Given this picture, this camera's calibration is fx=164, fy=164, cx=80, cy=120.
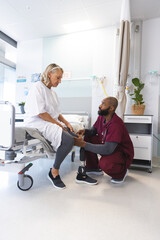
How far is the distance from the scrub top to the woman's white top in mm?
518

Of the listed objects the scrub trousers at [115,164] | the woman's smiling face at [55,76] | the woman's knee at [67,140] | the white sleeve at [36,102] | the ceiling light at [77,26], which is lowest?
the scrub trousers at [115,164]

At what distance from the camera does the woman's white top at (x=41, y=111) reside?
165 centimetres

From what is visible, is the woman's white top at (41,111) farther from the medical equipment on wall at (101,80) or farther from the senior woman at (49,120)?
the medical equipment on wall at (101,80)

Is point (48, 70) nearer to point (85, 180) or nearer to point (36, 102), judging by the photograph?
point (36, 102)

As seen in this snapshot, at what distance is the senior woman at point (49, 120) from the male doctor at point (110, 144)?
0.57ft

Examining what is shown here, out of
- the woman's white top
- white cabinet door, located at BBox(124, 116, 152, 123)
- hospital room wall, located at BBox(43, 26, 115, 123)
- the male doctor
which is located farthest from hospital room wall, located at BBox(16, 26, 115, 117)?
the woman's white top

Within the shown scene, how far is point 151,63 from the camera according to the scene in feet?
9.89

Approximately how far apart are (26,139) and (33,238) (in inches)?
32.7

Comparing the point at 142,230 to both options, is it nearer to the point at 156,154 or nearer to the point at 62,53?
the point at 156,154

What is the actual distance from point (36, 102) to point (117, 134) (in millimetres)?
893

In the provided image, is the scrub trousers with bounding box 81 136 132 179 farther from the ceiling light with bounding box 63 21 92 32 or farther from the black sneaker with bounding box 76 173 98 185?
the ceiling light with bounding box 63 21 92 32

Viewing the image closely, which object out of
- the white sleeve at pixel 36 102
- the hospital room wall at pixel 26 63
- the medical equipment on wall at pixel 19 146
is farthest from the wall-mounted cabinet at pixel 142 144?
the hospital room wall at pixel 26 63

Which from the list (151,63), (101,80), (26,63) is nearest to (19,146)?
(101,80)

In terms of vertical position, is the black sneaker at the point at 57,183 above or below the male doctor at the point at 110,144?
below
